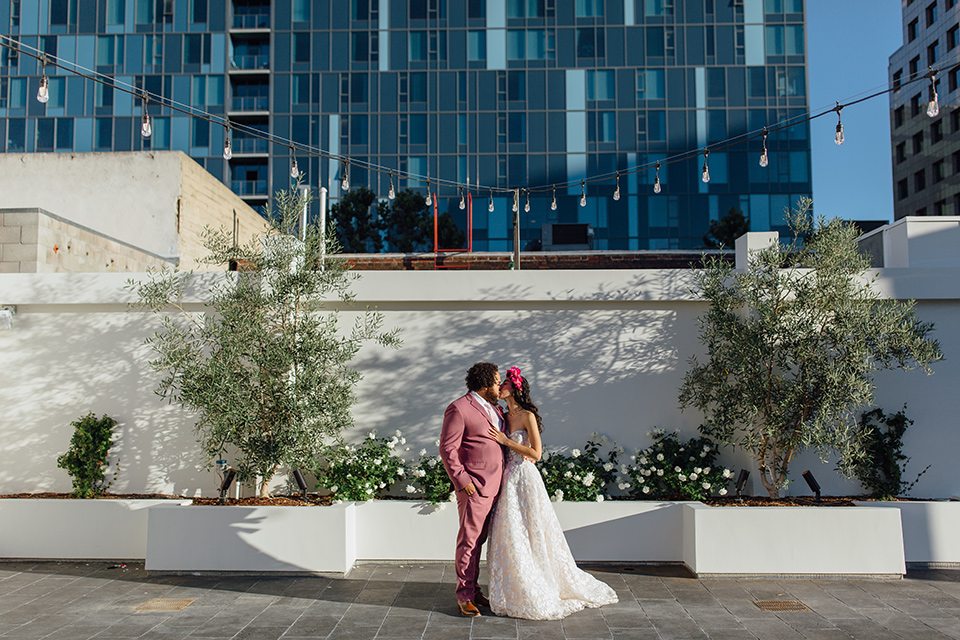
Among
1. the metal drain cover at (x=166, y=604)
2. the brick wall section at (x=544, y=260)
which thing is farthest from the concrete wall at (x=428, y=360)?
the brick wall section at (x=544, y=260)

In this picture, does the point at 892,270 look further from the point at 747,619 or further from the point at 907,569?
the point at 747,619

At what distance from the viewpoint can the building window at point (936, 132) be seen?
3912 cm

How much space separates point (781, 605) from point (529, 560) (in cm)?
190

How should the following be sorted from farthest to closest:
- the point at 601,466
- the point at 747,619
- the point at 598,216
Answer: the point at 598,216 < the point at 601,466 < the point at 747,619

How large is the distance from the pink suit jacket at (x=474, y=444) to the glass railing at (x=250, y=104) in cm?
3353

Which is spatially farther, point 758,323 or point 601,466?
point 601,466

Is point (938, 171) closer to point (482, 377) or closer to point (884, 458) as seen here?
point (884, 458)

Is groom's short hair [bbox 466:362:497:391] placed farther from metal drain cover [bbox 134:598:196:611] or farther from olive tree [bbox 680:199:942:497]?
metal drain cover [bbox 134:598:196:611]

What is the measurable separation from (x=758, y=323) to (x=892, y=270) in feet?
5.89

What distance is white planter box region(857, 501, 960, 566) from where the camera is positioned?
6.47m

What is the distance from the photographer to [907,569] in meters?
6.45

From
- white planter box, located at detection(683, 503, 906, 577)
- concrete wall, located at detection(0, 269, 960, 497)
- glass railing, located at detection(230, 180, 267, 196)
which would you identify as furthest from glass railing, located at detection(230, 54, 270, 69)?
white planter box, located at detection(683, 503, 906, 577)

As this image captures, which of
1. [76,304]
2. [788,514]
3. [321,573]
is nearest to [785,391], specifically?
[788,514]

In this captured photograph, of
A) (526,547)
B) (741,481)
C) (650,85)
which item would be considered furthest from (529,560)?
(650,85)
